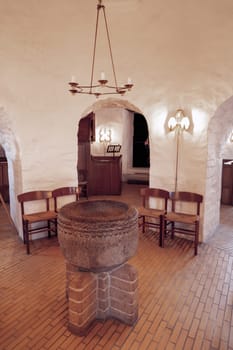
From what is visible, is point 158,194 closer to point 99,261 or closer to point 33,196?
point 33,196

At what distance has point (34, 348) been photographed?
222 centimetres

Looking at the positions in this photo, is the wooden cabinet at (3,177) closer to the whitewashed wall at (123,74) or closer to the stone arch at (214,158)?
the whitewashed wall at (123,74)

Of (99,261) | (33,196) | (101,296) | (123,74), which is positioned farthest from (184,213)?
(123,74)

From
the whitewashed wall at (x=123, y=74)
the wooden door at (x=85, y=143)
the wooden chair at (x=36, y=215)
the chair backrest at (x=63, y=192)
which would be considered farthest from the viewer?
the wooden door at (x=85, y=143)

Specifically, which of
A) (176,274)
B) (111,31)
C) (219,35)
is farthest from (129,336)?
(111,31)

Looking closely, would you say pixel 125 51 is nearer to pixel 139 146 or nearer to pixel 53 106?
pixel 53 106

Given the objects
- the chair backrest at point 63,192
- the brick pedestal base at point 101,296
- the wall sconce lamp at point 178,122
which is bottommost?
the brick pedestal base at point 101,296

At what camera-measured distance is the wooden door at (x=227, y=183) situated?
22.6 ft

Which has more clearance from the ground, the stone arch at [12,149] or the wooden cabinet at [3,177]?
the stone arch at [12,149]

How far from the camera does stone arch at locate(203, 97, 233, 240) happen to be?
434 cm

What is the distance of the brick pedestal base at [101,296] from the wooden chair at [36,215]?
5.46 feet

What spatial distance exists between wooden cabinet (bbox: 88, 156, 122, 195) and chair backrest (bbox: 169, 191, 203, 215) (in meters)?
3.71

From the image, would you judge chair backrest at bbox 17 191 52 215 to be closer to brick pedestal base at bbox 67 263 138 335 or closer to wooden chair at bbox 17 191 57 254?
wooden chair at bbox 17 191 57 254

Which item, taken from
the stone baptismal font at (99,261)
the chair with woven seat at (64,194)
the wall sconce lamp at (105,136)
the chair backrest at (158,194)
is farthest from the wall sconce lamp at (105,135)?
the stone baptismal font at (99,261)
